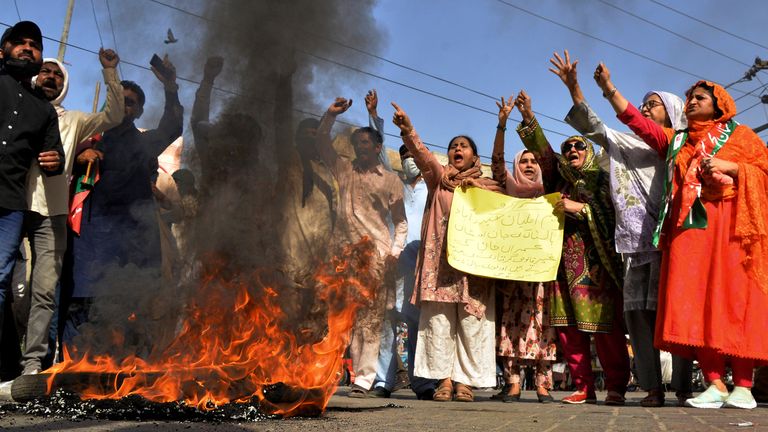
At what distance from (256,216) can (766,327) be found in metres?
3.40

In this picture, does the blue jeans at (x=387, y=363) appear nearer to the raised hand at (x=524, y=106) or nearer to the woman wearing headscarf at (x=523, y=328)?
the woman wearing headscarf at (x=523, y=328)

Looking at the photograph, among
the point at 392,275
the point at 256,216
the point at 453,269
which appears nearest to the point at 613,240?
the point at 453,269

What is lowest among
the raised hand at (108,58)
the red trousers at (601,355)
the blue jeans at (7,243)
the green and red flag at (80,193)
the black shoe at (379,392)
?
the black shoe at (379,392)

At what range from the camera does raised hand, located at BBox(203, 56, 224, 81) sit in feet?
16.3

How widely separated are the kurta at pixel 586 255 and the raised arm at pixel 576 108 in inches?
19.8

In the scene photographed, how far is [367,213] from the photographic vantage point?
6.67 meters

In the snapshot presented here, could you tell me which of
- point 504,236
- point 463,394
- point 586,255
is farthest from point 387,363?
point 586,255

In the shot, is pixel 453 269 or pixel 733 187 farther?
pixel 453 269

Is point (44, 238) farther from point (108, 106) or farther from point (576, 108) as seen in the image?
point (576, 108)

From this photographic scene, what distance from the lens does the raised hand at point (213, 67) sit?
4961 millimetres

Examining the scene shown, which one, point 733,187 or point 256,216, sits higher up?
point 733,187

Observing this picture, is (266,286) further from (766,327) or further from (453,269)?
(766,327)

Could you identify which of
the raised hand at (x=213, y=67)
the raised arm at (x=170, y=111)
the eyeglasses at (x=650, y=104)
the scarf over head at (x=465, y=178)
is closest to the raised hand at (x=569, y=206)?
the scarf over head at (x=465, y=178)

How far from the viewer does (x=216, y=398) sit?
12.1 feet
